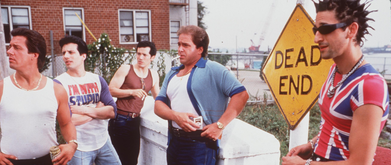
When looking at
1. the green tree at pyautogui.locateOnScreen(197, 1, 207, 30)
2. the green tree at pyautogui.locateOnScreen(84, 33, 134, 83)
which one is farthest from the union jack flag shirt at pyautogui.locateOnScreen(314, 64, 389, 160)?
the green tree at pyautogui.locateOnScreen(197, 1, 207, 30)

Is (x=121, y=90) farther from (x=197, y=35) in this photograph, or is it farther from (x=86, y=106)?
(x=197, y=35)

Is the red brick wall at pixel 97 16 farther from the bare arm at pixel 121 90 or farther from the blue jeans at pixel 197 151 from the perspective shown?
the blue jeans at pixel 197 151

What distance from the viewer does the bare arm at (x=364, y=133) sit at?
1309mm

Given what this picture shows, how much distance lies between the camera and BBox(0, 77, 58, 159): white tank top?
6.31ft

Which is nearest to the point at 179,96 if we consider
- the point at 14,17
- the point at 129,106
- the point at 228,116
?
the point at 228,116

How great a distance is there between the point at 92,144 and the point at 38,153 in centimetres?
85

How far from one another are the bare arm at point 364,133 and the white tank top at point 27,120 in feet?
6.48

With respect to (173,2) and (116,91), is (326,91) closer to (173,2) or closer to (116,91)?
(116,91)

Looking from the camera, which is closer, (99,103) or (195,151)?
(195,151)

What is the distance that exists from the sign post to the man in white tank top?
1.89 m

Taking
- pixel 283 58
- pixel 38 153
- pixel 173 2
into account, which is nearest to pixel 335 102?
pixel 283 58

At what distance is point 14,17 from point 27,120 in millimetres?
15637

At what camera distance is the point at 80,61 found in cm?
293

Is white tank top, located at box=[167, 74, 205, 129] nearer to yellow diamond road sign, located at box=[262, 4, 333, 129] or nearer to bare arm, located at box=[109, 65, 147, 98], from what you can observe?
yellow diamond road sign, located at box=[262, 4, 333, 129]
